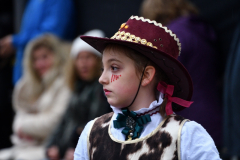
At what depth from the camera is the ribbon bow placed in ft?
6.48

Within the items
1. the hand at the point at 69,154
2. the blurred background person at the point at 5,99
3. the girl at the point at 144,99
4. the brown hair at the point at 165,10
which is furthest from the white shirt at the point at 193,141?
the blurred background person at the point at 5,99

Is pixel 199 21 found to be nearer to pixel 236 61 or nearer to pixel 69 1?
pixel 236 61

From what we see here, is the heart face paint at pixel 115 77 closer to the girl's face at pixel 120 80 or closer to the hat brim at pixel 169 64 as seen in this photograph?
the girl's face at pixel 120 80

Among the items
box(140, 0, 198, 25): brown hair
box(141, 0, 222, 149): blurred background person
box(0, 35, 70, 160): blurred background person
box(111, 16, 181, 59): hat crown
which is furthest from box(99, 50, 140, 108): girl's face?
box(0, 35, 70, 160): blurred background person

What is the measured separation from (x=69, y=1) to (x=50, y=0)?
0.37 meters

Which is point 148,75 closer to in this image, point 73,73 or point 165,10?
point 165,10

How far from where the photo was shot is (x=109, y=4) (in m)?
5.87

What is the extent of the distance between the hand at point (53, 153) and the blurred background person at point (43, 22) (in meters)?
1.94

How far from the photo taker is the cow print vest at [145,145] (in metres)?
1.86

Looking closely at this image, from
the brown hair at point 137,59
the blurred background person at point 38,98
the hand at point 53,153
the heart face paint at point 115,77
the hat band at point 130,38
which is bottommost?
the hand at point 53,153

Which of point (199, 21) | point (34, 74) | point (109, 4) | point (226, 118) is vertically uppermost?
point (109, 4)

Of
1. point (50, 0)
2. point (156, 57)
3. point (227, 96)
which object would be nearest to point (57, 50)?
point (50, 0)

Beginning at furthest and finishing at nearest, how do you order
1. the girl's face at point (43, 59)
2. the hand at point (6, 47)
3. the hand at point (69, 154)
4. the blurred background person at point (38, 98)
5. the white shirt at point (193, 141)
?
the hand at point (6, 47), the girl's face at point (43, 59), the blurred background person at point (38, 98), the hand at point (69, 154), the white shirt at point (193, 141)

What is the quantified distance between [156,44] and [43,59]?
3469 millimetres
